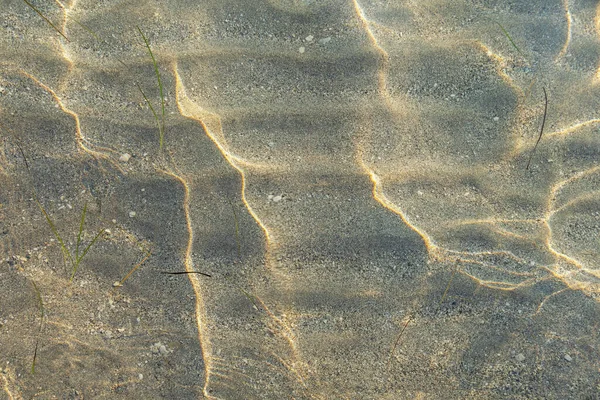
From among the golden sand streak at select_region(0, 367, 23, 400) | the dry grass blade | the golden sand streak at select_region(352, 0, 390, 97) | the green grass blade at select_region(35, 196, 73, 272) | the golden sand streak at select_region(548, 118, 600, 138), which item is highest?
the golden sand streak at select_region(352, 0, 390, 97)

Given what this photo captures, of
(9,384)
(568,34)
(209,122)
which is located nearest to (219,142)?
(209,122)

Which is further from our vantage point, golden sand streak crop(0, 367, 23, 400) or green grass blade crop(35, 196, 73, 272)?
green grass blade crop(35, 196, 73, 272)

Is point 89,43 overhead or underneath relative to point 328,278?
overhead

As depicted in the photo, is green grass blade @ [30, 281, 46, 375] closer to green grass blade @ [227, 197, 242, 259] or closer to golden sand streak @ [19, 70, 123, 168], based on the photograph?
golden sand streak @ [19, 70, 123, 168]

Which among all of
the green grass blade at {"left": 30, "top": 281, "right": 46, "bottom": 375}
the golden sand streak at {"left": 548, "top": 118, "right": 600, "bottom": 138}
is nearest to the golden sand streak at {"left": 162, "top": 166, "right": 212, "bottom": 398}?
the green grass blade at {"left": 30, "top": 281, "right": 46, "bottom": 375}

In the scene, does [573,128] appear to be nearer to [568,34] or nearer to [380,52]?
[568,34]

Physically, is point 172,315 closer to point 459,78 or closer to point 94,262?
point 94,262

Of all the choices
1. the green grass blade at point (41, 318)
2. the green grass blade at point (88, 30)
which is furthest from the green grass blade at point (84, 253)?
the green grass blade at point (88, 30)

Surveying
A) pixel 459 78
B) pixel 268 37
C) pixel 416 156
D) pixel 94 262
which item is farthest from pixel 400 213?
pixel 94 262
